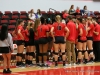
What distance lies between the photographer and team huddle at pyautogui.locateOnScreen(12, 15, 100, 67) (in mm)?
11492

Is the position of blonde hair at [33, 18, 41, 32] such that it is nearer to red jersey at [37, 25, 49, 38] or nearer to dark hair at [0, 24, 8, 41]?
red jersey at [37, 25, 49, 38]

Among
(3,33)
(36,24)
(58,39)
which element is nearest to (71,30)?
(58,39)

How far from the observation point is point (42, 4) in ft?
70.3

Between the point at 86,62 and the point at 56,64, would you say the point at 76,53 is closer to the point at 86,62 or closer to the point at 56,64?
the point at 86,62

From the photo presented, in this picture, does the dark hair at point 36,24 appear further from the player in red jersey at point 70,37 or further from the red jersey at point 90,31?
the red jersey at point 90,31

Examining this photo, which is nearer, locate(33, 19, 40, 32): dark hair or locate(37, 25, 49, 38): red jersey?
locate(37, 25, 49, 38): red jersey

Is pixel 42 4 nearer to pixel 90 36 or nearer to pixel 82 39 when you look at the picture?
pixel 90 36

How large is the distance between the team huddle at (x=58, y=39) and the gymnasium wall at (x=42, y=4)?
8707 mm

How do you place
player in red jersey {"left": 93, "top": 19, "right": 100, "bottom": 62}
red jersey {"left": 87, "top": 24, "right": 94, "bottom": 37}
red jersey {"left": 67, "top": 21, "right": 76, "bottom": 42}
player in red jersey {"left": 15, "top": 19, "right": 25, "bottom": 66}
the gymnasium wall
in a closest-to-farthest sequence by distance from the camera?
player in red jersey {"left": 15, "top": 19, "right": 25, "bottom": 66}, red jersey {"left": 67, "top": 21, "right": 76, "bottom": 42}, red jersey {"left": 87, "top": 24, "right": 94, "bottom": 37}, player in red jersey {"left": 93, "top": 19, "right": 100, "bottom": 62}, the gymnasium wall

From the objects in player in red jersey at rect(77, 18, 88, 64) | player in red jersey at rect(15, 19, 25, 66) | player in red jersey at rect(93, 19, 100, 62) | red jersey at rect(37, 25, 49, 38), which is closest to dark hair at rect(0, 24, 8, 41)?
player in red jersey at rect(15, 19, 25, 66)

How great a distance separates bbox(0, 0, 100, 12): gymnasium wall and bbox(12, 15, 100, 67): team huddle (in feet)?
28.6

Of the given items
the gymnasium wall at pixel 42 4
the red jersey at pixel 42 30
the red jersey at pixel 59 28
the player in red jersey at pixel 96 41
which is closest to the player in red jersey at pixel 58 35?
the red jersey at pixel 59 28

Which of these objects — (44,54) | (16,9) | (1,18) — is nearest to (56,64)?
(44,54)

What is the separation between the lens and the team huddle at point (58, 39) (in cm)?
1149
